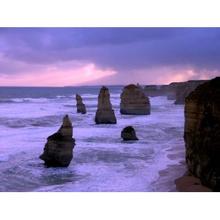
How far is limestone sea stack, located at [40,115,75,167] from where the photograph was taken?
34.8 ft

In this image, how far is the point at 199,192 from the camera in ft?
25.6

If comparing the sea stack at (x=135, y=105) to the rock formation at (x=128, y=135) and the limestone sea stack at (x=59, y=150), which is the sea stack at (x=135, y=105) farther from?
the limestone sea stack at (x=59, y=150)

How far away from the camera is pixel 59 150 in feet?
34.8

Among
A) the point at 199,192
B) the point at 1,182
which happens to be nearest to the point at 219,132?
the point at 199,192

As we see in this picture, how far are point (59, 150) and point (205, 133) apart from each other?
11.7 feet

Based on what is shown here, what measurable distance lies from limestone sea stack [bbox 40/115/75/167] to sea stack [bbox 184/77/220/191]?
2864 mm

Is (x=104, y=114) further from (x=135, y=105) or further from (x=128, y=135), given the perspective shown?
(x=128, y=135)

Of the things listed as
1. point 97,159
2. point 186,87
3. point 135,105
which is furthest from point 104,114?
point 97,159

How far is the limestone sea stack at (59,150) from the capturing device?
10594 mm

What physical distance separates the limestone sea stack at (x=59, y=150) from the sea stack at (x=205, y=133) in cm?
286

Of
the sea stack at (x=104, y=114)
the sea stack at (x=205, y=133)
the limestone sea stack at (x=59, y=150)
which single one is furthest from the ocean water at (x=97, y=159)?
the sea stack at (x=205, y=133)

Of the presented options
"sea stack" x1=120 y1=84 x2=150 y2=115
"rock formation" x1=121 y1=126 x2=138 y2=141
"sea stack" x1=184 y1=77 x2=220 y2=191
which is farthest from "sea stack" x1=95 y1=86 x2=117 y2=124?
"sea stack" x1=184 y1=77 x2=220 y2=191
